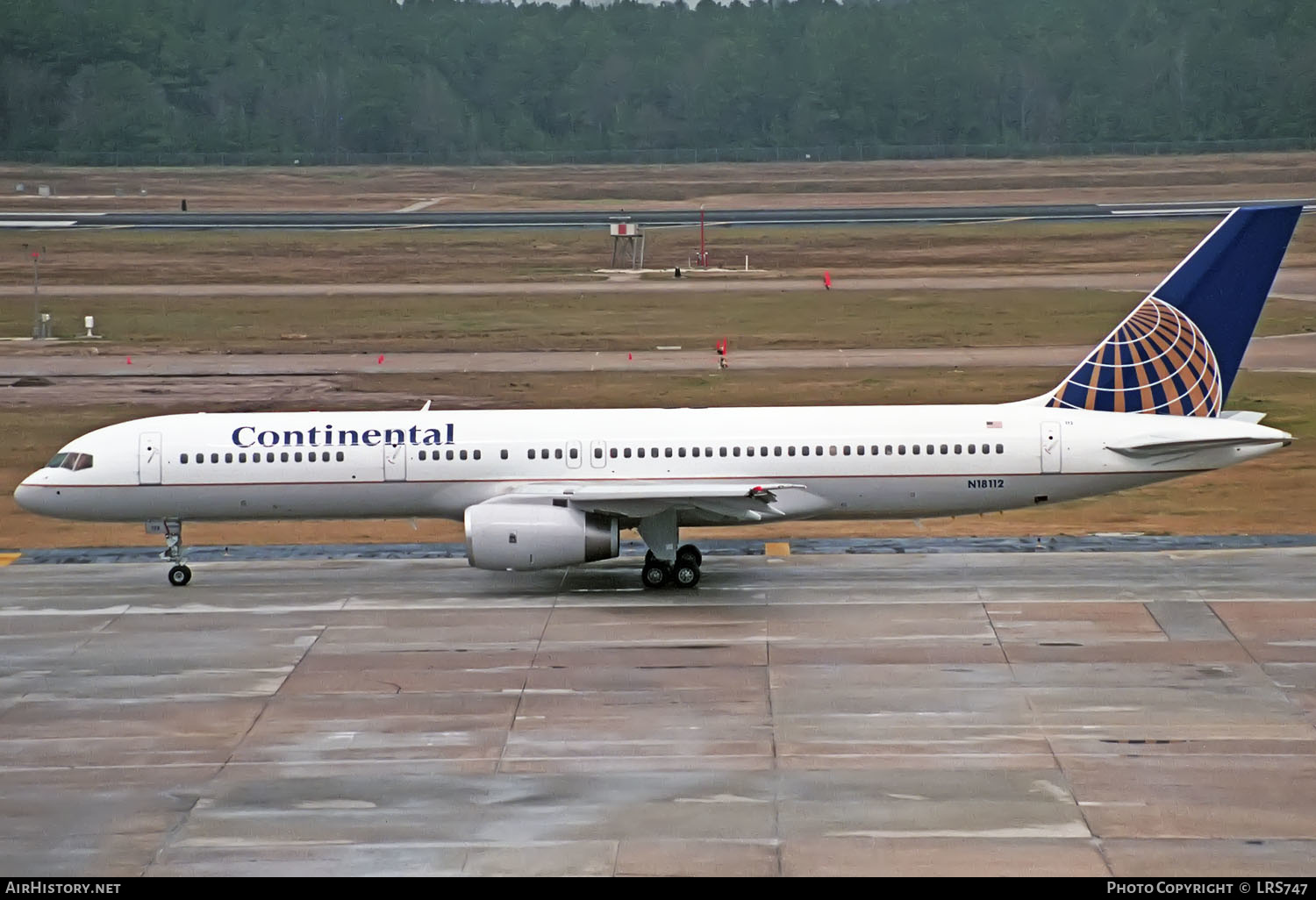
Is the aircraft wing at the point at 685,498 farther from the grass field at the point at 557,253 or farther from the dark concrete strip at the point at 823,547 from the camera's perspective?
the grass field at the point at 557,253

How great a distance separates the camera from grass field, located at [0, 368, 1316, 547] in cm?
4006

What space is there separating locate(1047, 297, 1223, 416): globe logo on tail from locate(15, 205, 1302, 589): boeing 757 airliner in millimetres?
37

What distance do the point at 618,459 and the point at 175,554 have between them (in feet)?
30.8

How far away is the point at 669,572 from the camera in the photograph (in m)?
33.7

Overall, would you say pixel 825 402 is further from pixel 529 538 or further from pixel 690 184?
pixel 690 184

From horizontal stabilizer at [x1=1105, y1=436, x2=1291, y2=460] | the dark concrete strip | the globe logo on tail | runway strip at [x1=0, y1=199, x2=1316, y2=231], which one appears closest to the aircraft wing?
the dark concrete strip

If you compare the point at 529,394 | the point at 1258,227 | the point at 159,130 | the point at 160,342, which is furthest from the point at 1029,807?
the point at 159,130

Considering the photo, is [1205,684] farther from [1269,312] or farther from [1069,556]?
[1269,312]

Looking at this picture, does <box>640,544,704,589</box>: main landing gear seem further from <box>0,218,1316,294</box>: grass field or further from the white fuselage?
<box>0,218,1316,294</box>: grass field

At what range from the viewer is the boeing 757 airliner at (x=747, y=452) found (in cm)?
3384

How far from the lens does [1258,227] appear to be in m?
34.6

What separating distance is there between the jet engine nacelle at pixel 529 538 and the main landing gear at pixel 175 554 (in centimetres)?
663

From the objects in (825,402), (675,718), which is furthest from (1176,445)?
(825,402)

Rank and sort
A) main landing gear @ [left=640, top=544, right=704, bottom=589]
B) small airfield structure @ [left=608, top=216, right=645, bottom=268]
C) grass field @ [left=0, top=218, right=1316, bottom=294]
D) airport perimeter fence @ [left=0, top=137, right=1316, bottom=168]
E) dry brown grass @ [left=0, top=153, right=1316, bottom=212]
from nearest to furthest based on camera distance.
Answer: main landing gear @ [left=640, top=544, right=704, bottom=589]
grass field @ [left=0, top=218, right=1316, bottom=294]
small airfield structure @ [left=608, top=216, right=645, bottom=268]
dry brown grass @ [left=0, top=153, right=1316, bottom=212]
airport perimeter fence @ [left=0, top=137, right=1316, bottom=168]
